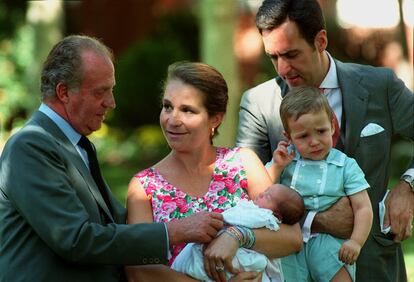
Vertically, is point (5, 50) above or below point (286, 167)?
below

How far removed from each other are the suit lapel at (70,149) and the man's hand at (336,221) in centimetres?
105

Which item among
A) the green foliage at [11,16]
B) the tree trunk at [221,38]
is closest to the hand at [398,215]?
the tree trunk at [221,38]

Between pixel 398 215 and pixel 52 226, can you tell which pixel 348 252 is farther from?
pixel 52 226

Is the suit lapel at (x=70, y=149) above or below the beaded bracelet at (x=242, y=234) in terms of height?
above

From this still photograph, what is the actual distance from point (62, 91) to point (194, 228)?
0.88m

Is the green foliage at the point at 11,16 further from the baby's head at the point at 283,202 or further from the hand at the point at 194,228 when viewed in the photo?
the hand at the point at 194,228

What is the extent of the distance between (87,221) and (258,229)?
814 mm

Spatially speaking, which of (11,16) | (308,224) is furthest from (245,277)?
(11,16)

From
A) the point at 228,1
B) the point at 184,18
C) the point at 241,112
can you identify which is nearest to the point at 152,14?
the point at 184,18

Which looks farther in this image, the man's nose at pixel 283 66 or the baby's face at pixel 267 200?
the man's nose at pixel 283 66

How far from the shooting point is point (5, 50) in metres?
18.4

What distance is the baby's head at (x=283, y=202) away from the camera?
4.38 metres

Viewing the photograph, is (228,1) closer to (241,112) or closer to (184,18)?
(241,112)

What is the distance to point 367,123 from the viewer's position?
490 cm
